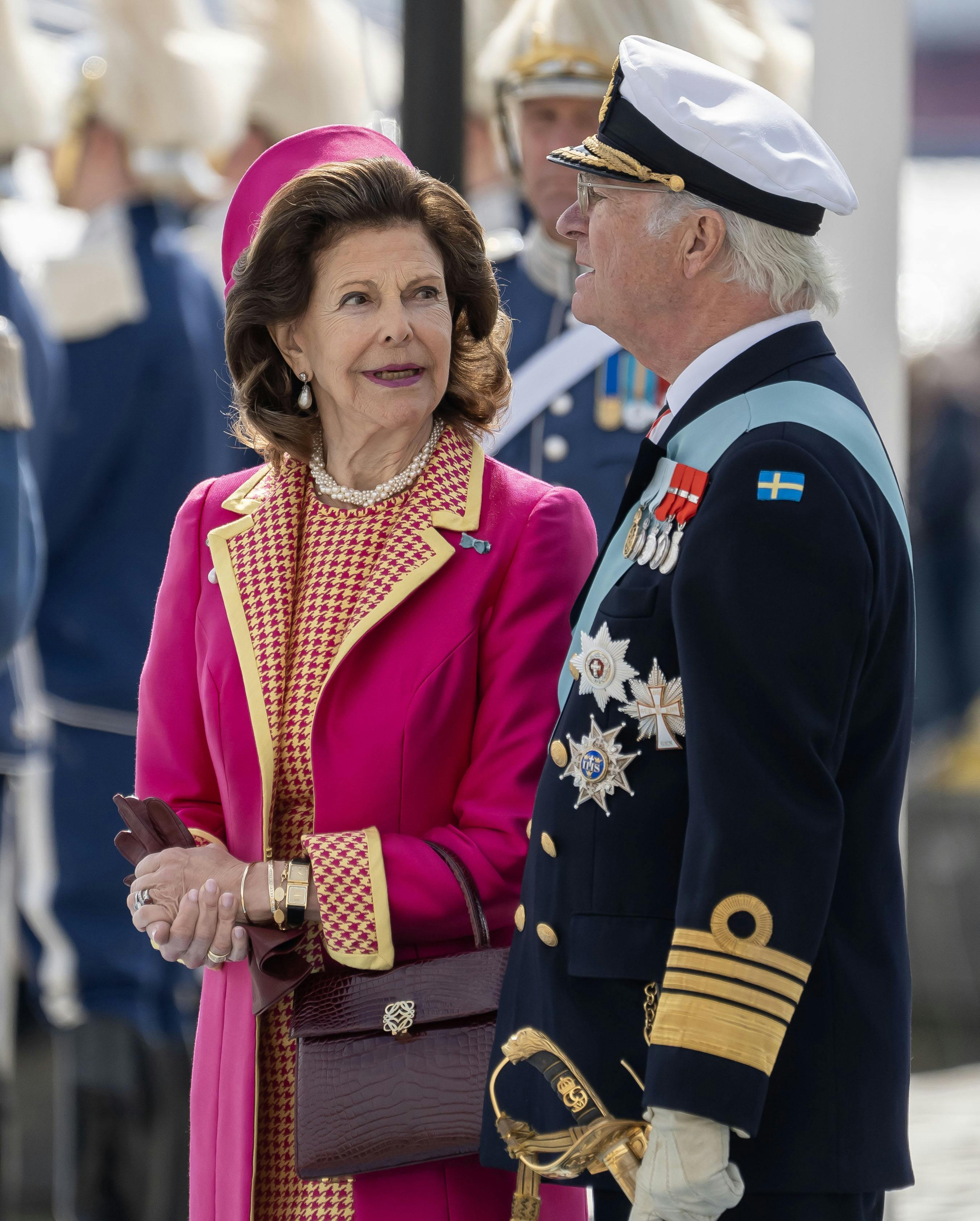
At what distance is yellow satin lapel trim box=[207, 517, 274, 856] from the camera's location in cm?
260

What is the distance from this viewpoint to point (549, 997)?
86.2 inches

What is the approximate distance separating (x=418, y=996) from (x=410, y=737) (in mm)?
335

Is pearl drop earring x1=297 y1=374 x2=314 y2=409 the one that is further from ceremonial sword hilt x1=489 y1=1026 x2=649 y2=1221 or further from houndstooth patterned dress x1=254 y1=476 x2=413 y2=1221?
ceremonial sword hilt x1=489 y1=1026 x2=649 y2=1221

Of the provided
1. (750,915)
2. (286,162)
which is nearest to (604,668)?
(750,915)

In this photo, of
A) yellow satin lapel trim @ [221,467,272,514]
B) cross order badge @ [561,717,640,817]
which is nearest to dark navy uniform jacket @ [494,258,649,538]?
yellow satin lapel trim @ [221,467,272,514]

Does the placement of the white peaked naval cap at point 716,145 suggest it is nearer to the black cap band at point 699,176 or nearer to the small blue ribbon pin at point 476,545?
the black cap band at point 699,176

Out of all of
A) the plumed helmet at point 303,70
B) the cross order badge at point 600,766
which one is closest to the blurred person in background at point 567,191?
the cross order badge at point 600,766

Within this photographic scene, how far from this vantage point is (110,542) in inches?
218

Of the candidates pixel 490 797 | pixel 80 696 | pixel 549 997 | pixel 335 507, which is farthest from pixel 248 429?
pixel 80 696

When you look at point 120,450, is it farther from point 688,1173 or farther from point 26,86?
point 688,1173

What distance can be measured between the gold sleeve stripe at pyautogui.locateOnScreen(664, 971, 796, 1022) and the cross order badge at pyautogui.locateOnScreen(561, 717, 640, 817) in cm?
23

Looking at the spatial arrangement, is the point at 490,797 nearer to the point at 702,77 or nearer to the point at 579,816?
the point at 579,816

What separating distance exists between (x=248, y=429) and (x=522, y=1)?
1.73m

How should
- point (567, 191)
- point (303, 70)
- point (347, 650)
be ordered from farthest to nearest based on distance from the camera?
point (303, 70) → point (567, 191) → point (347, 650)
